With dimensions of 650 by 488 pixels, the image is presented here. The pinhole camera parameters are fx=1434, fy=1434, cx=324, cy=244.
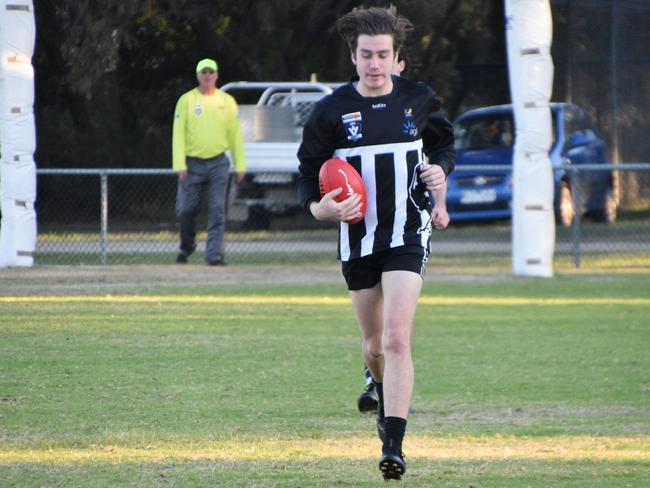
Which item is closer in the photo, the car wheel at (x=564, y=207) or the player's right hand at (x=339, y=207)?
the player's right hand at (x=339, y=207)

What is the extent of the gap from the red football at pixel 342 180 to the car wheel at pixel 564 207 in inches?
618

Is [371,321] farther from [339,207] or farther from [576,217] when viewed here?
[576,217]

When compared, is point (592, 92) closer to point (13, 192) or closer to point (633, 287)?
point (633, 287)

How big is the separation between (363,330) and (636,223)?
15413 millimetres

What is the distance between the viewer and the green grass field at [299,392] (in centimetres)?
668

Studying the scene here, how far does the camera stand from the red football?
21.2 feet

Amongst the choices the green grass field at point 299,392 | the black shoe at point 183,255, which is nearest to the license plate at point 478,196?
the black shoe at point 183,255

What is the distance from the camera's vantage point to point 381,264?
6.73 meters

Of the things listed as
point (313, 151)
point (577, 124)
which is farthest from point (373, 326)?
point (577, 124)

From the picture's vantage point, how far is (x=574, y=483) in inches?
251

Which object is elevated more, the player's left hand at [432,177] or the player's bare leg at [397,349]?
the player's left hand at [432,177]

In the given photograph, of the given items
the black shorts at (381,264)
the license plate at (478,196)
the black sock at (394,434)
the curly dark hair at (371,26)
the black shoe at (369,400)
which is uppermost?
the curly dark hair at (371,26)

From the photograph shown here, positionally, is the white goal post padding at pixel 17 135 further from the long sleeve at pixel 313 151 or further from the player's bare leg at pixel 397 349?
the player's bare leg at pixel 397 349

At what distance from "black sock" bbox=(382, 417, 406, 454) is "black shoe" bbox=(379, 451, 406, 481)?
0.04 meters
